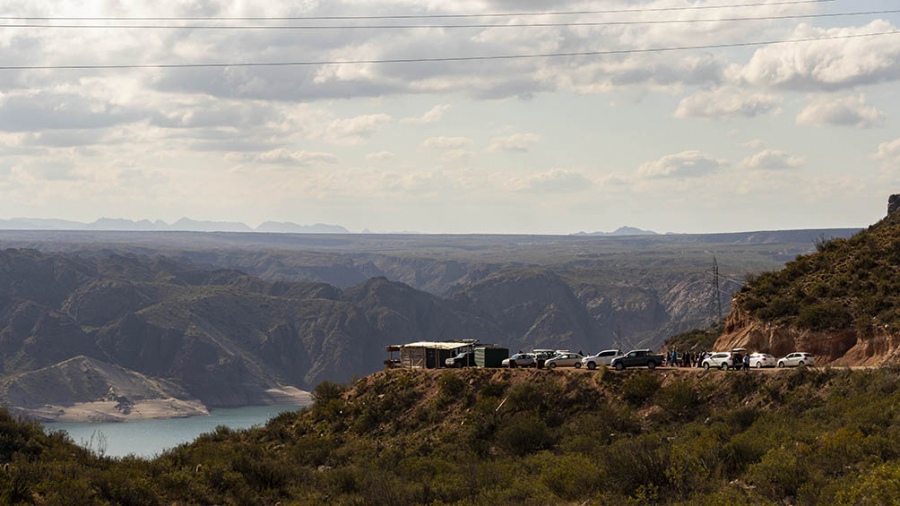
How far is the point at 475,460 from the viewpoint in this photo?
48906mm

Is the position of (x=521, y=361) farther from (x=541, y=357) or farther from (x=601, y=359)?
(x=601, y=359)

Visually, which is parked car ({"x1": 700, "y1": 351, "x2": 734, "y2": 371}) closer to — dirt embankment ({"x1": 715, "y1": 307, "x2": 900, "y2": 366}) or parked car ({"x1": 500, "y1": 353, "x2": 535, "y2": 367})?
→ dirt embankment ({"x1": 715, "y1": 307, "x2": 900, "y2": 366})

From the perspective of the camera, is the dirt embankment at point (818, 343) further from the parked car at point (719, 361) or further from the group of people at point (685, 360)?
the parked car at point (719, 361)

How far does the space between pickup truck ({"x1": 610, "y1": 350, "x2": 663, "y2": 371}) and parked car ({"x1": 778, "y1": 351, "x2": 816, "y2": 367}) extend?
7937mm

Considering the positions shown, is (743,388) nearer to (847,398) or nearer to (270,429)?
(847,398)

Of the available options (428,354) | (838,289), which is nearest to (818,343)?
(838,289)

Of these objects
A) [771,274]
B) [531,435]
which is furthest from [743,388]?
[771,274]

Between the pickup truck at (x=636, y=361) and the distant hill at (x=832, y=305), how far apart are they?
5685 mm

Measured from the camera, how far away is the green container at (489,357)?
65.2 meters

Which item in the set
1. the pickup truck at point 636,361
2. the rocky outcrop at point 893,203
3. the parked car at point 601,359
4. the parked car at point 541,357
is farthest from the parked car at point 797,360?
the rocky outcrop at point 893,203

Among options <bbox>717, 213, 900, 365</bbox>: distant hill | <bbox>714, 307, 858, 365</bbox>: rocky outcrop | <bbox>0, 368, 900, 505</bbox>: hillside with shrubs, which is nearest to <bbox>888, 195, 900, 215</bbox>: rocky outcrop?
<bbox>717, 213, 900, 365</bbox>: distant hill

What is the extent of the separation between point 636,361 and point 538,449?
1006 cm

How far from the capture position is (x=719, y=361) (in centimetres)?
5353

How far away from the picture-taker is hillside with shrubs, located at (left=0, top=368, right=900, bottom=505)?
1420 inches
